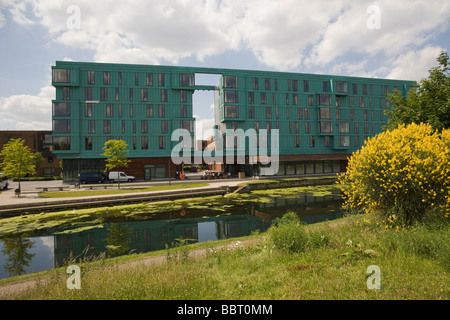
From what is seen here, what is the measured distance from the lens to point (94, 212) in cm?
2097

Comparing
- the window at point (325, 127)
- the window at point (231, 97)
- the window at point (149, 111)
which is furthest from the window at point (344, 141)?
the window at point (149, 111)

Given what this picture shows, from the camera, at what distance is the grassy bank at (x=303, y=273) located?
5.37 metres

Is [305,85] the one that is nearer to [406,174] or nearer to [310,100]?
[310,100]

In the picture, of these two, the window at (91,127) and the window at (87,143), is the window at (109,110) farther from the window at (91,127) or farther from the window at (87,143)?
the window at (87,143)

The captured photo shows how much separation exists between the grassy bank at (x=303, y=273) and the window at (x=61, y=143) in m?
41.9

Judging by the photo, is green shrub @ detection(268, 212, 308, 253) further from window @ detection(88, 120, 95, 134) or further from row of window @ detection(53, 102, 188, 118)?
window @ detection(88, 120, 95, 134)

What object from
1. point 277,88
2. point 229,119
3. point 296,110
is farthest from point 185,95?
point 296,110

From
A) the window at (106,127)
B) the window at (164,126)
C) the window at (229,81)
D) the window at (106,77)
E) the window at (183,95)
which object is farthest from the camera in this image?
the window at (229,81)

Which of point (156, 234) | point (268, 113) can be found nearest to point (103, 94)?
point (268, 113)

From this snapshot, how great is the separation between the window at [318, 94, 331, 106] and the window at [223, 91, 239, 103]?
58.8 ft

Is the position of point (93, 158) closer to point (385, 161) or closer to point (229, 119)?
point (229, 119)

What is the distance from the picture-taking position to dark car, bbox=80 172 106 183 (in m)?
40.3

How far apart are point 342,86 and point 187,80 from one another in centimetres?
3329

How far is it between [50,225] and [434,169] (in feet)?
70.0
